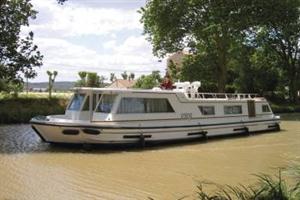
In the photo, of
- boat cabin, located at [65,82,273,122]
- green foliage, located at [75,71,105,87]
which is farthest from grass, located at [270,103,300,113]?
boat cabin, located at [65,82,273,122]

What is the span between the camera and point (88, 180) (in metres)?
14.4

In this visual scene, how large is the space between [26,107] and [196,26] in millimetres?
16046

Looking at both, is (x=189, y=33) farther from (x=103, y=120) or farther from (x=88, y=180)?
(x=88, y=180)

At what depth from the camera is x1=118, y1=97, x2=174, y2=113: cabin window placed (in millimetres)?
21259

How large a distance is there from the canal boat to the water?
61cm

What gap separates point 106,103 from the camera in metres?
21.3

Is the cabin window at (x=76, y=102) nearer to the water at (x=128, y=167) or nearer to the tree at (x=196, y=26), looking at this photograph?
the water at (x=128, y=167)

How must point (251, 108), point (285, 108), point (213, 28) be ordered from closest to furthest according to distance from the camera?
point (251, 108) → point (213, 28) → point (285, 108)

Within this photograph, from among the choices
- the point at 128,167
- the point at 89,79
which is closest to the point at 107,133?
the point at 128,167

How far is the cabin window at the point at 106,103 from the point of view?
21.1 metres

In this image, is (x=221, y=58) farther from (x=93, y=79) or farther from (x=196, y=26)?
(x=93, y=79)

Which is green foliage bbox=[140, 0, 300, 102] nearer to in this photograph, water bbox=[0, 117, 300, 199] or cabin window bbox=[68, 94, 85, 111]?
water bbox=[0, 117, 300, 199]

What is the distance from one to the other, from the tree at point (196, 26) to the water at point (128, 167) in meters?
18.5

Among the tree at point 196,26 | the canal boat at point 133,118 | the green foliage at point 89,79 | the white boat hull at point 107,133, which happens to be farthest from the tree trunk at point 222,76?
the white boat hull at point 107,133
